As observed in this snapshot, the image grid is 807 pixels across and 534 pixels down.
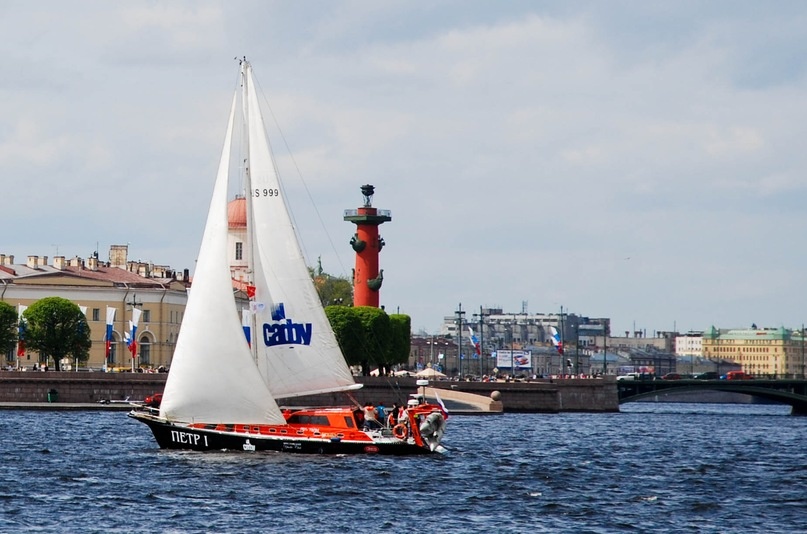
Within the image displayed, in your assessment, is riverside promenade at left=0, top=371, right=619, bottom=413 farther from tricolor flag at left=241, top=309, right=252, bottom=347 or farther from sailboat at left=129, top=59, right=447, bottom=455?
sailboat at left=129, top=59, right=447, bottom=455

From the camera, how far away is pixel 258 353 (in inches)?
1822

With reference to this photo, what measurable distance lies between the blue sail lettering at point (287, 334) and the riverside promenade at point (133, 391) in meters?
36.5

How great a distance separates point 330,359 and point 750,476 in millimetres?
11956

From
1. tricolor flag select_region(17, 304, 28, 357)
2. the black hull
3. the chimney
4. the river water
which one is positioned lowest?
the river water

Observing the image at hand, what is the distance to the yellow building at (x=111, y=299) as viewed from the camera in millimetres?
109188

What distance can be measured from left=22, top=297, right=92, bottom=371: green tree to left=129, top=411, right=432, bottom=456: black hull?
51.8 m

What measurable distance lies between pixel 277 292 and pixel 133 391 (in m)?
46.0

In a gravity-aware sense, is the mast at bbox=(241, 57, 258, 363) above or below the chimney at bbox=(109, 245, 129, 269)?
below

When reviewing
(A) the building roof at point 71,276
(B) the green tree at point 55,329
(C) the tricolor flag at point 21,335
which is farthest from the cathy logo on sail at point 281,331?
(A) the building roof at point 71,276

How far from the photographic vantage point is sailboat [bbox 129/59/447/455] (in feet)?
148

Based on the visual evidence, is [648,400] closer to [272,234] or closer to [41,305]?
[41,305]

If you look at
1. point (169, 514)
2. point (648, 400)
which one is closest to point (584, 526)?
point (169, 514)

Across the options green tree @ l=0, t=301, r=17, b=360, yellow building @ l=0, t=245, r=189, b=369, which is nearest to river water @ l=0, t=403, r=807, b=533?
green tree @ l=0, t=301, r=17, b=360

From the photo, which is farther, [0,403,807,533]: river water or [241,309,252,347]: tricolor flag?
[241,309,252,347]: tricolor flag
